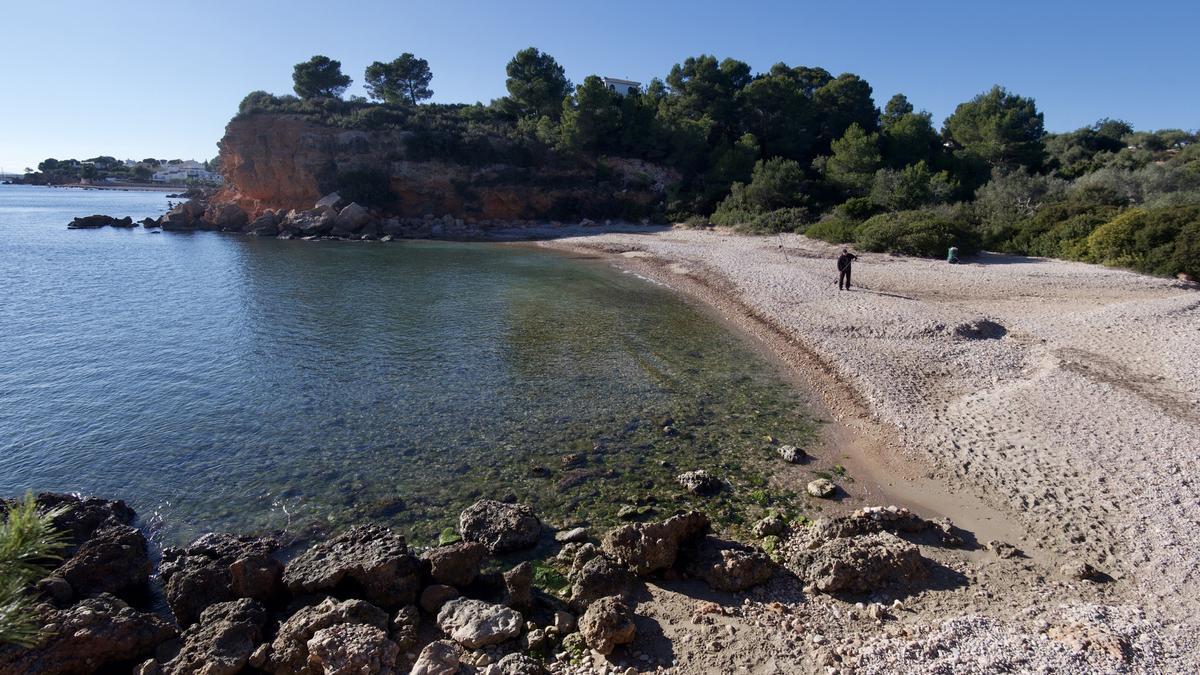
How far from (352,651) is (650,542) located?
3.89m

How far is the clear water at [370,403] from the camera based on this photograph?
35.3 feet

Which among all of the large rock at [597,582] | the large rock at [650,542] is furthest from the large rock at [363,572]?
the large rock at [650,542]

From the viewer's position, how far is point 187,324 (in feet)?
74.2

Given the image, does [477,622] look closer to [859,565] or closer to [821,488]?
[859,565]

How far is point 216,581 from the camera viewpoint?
7.94 meters

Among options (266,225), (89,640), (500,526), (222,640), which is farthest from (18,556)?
(266,225)

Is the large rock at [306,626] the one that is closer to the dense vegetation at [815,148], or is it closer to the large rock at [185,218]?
the dense vegetation at [815,148]

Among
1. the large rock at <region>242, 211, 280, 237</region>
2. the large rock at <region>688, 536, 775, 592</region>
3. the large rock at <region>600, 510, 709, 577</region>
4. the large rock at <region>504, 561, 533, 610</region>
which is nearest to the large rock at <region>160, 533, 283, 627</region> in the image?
the large rock at <region>504, 561, 533, 610</region>

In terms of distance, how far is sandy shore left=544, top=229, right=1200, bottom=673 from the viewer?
22.0 feet

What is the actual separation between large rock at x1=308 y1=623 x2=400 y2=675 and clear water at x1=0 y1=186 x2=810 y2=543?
9.08 feet

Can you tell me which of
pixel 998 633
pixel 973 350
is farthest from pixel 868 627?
pixel 973 350

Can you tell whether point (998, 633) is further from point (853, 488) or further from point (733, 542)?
point (853, 488)

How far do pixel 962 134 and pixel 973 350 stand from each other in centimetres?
5174

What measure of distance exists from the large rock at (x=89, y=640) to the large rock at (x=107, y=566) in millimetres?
902
